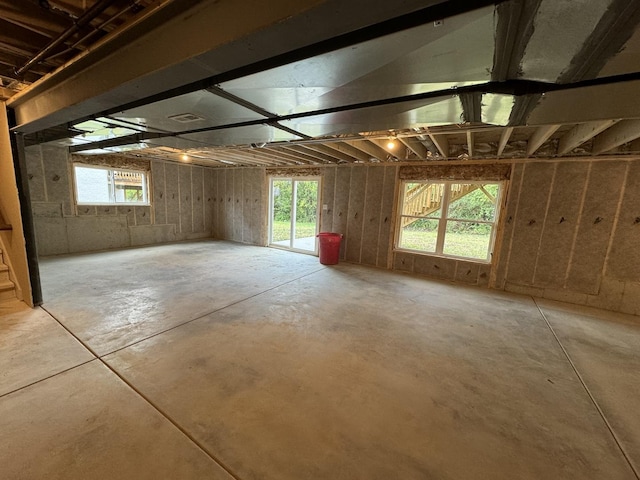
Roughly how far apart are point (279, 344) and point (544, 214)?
4355 millimetres

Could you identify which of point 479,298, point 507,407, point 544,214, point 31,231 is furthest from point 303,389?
point 544,214

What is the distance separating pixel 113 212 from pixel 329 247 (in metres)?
5.12

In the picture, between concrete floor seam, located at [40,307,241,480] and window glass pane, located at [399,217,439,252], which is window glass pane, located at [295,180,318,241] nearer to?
window glass pane, located at [399,217,439,252]

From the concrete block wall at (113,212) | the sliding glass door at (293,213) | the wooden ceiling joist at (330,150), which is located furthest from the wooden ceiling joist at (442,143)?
Answer: the concrete block wall at (113,212)

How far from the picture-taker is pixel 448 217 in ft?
15.8

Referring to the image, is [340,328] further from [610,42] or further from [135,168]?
[135,168]

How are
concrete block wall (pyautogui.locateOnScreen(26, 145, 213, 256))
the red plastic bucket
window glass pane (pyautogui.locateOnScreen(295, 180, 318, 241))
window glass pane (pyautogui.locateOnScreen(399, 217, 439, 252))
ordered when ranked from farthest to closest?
window glass pane (pyautogui.locateOnScreen(295, 180, 318, 241)) → window glass pane (pyautogui.locateOnScreen(399, 217, 439, 252)) → the red plastic bucket → concrete block wall (pyautogui.locateOnScreen(26, 145, 213, 256))

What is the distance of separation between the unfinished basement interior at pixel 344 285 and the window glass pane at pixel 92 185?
209cm

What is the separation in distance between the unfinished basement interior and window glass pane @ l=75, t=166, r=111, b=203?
2.09 metres

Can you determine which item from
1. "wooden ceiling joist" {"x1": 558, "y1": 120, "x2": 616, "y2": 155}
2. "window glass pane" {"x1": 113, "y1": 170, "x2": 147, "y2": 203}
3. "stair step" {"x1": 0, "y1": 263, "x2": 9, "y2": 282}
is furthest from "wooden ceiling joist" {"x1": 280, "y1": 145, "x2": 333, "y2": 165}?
"window glass pane" {"x1": 113, "y1": 170, "x2": 147, "y2": 203}

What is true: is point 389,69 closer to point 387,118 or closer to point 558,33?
point 558,33

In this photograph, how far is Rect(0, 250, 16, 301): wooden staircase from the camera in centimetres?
322

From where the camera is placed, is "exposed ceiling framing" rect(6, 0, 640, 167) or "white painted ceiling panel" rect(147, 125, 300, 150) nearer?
"exposed ceiling framing" rect(6, 0, 640, 167)

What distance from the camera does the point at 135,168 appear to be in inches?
251
